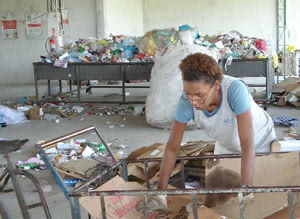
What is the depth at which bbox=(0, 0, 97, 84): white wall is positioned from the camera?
48.5ft

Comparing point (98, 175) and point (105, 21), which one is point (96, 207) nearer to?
point (98, 175)

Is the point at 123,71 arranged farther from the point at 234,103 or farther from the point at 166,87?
the point at 234,103

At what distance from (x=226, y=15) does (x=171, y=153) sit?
54.2 ft

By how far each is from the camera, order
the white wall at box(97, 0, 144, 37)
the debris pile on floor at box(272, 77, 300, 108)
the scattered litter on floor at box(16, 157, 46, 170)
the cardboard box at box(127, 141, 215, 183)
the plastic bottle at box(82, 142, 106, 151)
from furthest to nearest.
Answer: the white wall at box(97, 0, 144, 37), the debris pile on floor at box(272, 77, 300, 108), the plastic bottle at box(82, 142, 106, 151), the scattered litter on floor at box(16, 157, 46, 170), the cardboard box at box(127, 141, 215, 183)

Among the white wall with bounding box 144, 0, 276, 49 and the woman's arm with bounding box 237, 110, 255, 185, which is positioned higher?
the white wall with bounding box 144, 0, 276, 49

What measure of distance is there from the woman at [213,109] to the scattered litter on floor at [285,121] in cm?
459

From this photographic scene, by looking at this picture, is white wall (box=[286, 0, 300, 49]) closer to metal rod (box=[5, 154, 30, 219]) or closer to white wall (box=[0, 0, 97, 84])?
white wall (box=[0, 0, 97, 84])

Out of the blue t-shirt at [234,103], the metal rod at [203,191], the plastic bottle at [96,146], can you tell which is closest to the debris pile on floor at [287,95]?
the plastic bottle at [96,146]

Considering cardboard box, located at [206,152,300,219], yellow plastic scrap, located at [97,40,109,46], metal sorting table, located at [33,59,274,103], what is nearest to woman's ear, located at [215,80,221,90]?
cardboard box, located at [206,152,300,219]

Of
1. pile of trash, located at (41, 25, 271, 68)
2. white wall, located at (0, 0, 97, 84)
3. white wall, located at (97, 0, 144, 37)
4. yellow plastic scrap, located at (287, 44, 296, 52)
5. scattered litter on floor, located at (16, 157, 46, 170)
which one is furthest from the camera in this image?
yellow plastic scrap, located at (287, 44, 296, 52)

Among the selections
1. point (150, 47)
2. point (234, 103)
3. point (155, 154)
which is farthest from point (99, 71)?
point (234, 103)

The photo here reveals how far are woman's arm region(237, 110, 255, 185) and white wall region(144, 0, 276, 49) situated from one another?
1636cm

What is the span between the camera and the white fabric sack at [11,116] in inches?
337

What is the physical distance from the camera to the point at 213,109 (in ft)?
8.97
